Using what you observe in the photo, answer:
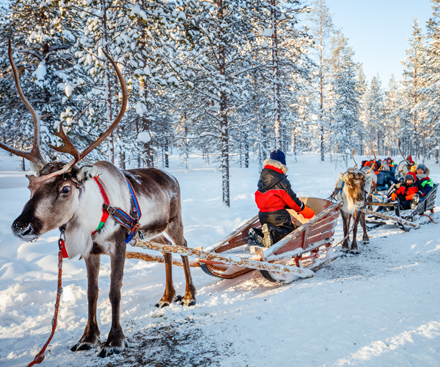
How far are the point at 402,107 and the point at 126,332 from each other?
161ft

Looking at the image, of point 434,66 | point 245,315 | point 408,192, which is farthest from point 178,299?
point 434,66

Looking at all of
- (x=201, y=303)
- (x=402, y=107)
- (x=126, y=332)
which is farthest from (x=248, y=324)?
(x=402, y=107)

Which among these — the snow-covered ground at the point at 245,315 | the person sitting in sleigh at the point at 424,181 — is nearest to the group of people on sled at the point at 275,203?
the snow-covered ground at the point at 245,315

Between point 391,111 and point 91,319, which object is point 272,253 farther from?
point 391,111

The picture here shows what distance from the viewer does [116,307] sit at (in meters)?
2.92

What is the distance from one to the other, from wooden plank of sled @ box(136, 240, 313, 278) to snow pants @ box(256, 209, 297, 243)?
63cm

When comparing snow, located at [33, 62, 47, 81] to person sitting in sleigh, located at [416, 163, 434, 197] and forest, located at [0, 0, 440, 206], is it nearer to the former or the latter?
forest, located at [0, 0, 440, 206]

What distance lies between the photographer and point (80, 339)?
2.97m

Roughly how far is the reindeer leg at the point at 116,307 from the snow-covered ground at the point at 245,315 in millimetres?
93

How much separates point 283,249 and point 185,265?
1.58 meters

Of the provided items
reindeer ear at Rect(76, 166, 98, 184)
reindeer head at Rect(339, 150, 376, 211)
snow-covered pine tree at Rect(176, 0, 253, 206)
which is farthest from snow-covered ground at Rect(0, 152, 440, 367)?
snow-covered pine tree at Rect(176, 0, 253, 206)

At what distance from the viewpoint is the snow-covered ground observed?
260cm

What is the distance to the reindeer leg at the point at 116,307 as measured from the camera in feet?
9.14

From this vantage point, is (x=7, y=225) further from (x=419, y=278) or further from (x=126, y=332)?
(x=419, y=278)
